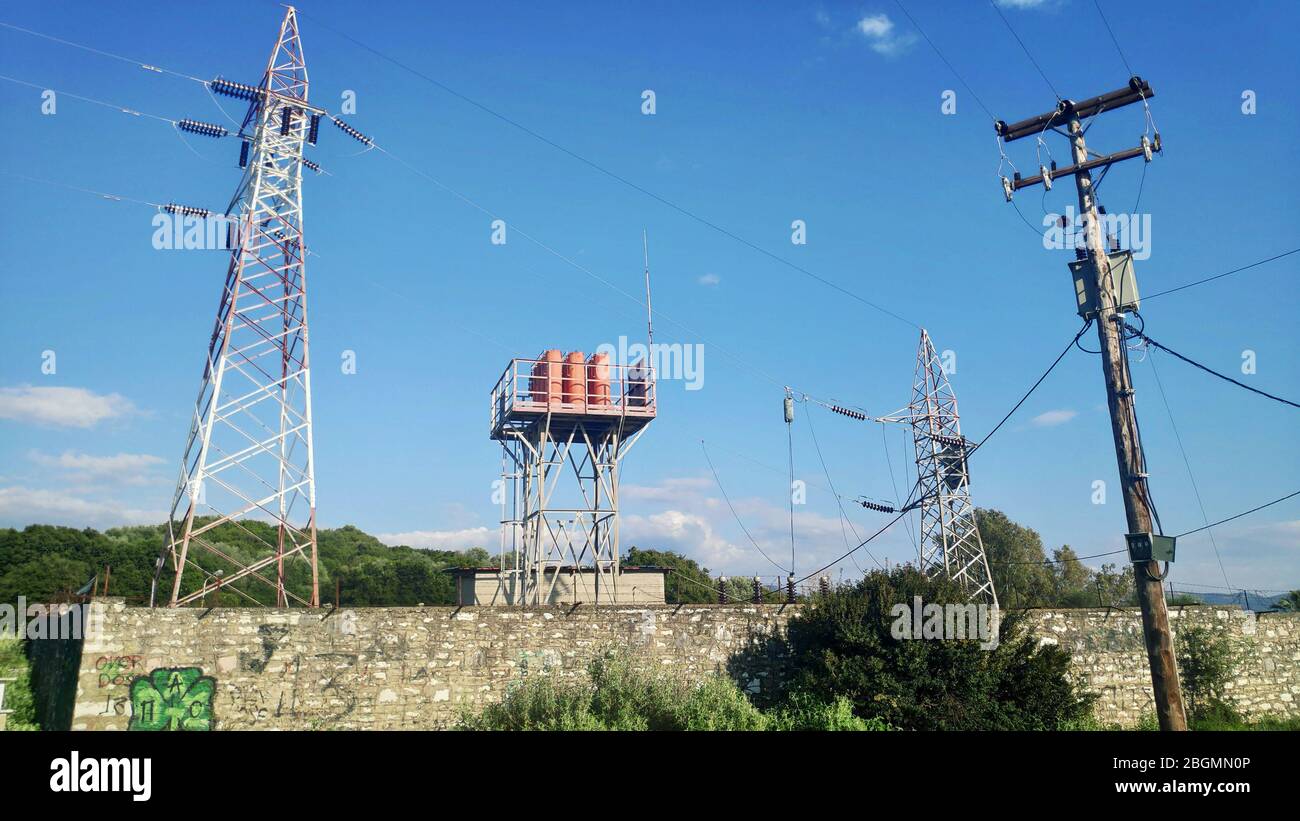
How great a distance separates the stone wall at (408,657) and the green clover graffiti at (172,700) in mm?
21

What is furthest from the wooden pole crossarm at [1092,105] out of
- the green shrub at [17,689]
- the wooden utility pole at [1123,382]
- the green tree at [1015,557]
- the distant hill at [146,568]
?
the green tree at [1015,557]

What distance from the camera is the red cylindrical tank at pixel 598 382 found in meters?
28.2

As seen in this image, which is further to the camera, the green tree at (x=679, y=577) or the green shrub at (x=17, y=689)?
the green tree at (x=679, y=577)

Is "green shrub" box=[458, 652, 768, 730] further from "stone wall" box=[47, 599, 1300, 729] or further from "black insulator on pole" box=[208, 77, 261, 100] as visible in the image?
"black insulator on pole" box=[208, 77, 261, 100]

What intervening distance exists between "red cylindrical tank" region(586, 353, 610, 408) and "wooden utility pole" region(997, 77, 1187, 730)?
14767 millimetres

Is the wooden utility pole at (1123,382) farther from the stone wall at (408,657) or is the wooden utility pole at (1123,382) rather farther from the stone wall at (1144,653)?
the stone wall at (408,657)

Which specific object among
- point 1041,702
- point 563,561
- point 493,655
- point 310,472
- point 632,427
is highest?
point 632,427

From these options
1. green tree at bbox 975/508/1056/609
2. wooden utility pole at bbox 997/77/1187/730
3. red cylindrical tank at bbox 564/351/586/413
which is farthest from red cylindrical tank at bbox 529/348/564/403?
green tree at bbox 975/508/1056/609

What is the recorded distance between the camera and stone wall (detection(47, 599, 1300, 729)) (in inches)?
692
